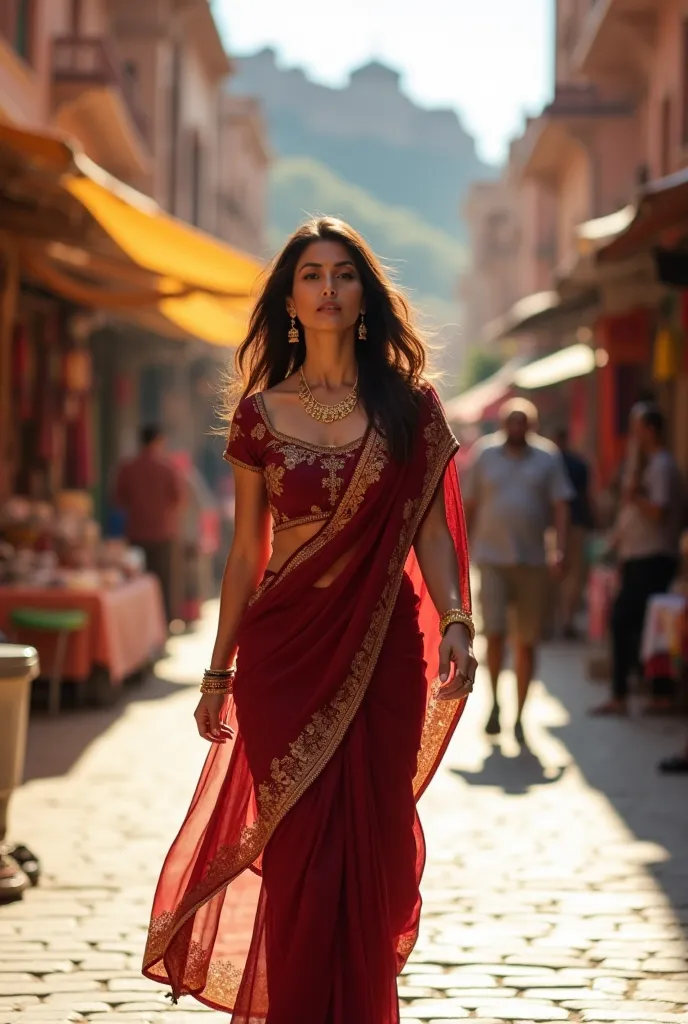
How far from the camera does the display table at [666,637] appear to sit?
33.7 ft

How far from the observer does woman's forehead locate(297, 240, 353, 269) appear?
14.3 feet

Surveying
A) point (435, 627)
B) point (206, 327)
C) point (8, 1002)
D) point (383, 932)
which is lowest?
point (8, 1002)

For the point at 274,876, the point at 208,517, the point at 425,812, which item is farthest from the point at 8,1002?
the point at 208,517

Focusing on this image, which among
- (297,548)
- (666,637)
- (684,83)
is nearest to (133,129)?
(684,83)

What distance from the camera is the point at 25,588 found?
1135cm

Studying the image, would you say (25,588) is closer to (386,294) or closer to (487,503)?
(487,503)

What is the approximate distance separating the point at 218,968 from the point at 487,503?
596 cm

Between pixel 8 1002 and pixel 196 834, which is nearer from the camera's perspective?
pixel 196 834

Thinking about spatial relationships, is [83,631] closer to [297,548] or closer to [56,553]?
[56,553]

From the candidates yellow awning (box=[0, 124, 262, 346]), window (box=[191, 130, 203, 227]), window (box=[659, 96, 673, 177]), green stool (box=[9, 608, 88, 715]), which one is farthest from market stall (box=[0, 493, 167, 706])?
Answer: window (box=[191, 130, 203, 227])

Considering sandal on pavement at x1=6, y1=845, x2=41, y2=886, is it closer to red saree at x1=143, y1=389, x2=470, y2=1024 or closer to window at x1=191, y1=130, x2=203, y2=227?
red saree at x1=143, y1=389, x2=470, y2=1024

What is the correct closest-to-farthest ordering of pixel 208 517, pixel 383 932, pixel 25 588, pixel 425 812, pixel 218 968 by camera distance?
pixel 383 932
pixel 218 968
pixel 425 812
pixel 25 588
pixel 208 517

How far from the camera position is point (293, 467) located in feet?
14.0

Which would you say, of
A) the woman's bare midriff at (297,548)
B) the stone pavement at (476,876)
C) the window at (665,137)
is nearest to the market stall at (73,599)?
the stone pavement at (476,876)
